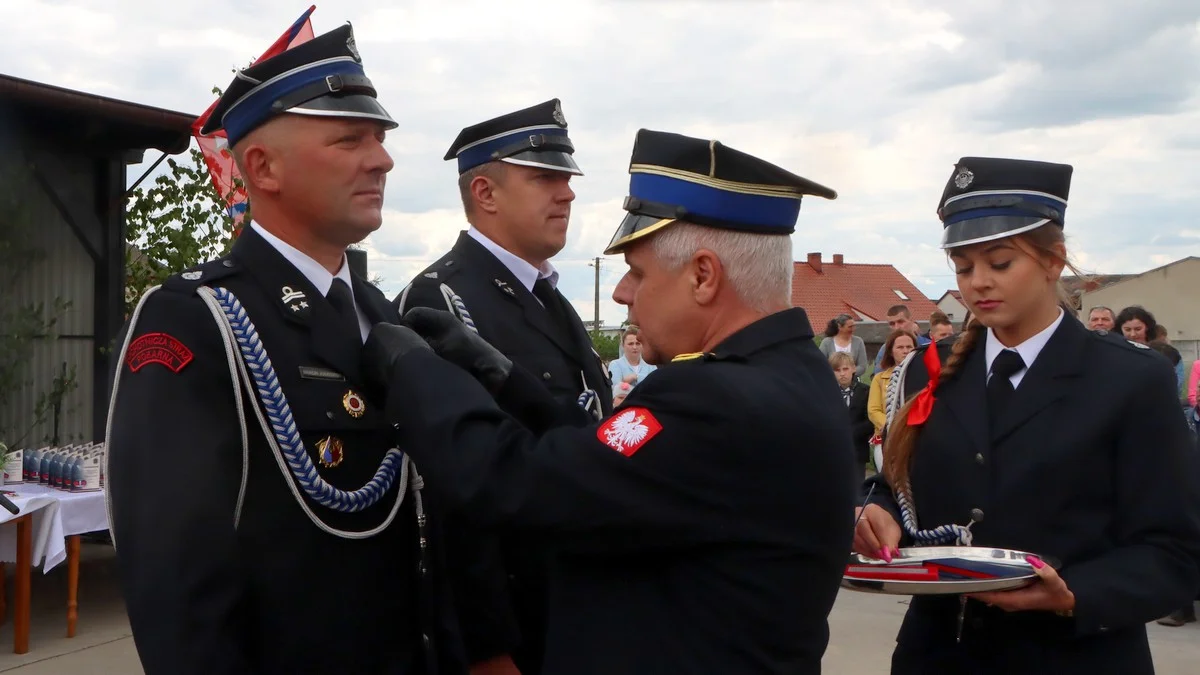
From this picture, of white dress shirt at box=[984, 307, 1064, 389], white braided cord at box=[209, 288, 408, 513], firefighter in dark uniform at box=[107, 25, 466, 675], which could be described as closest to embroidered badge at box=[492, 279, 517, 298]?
firefighter in dark uniform at box=[107, 25, 466, 675]

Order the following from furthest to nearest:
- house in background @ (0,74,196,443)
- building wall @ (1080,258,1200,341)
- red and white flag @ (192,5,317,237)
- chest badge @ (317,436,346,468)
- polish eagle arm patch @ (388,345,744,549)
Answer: building wall @ (1080,258,1200,341)
house in background @ (0,74,196,443)
red and white flag @ (192,5,317,237)
chest badge @ (317,436,346,468)
polish eagle arm patch @ (388,345,744,549)

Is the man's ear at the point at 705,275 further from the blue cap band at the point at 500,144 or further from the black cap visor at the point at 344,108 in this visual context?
the blue cap band at the point at 500,144

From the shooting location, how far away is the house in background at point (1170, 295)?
3459cm

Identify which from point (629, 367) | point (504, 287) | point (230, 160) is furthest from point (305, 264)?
point (629, 367)

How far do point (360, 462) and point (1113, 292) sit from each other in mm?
37948

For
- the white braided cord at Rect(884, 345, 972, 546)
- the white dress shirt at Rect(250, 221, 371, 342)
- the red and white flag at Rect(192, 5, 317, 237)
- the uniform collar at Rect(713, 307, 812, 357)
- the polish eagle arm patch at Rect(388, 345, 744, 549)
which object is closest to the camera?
the polish eagle arm patch at Rect(388, 345, 744, 549)

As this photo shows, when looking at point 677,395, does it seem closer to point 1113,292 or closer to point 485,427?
point 485,427

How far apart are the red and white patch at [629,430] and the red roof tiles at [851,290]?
40258 millimetres

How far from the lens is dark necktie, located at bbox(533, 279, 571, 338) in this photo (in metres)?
3.25

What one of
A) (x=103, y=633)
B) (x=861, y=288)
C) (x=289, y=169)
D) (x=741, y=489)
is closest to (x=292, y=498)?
(x=289, y=169)

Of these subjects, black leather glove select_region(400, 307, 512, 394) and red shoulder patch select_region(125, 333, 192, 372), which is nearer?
red shoulder patch select_region(125, 333, 192, 372)

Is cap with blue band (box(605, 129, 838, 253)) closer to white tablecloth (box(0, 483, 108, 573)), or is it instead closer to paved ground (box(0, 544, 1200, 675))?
paved ground (box(0, 544, 1200, 675))

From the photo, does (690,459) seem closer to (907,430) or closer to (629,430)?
(629,430)

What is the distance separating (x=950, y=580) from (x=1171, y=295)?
37.0 metres
